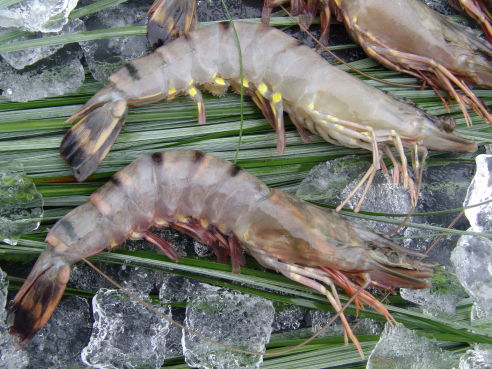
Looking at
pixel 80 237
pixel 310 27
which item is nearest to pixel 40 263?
pixel 80 237

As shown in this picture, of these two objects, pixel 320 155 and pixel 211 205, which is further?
pixel 320 155

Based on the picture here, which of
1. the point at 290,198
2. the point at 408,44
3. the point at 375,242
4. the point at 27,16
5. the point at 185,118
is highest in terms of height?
the point at 27,16

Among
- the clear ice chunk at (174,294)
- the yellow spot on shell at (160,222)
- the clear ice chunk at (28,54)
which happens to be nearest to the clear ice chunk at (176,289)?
the clear ice chunk at (174,294)

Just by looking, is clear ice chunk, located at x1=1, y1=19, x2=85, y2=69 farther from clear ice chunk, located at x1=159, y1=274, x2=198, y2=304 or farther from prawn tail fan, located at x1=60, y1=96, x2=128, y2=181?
clear ice chunk, located at x1=159, y1=274, x2=198, y2=304

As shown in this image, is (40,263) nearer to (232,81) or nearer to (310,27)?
(232,81)

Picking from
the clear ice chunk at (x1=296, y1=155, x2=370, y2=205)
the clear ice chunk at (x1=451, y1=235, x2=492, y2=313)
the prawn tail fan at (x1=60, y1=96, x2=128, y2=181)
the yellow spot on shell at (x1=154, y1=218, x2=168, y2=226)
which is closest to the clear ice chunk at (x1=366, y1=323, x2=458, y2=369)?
the clear ice chunk at (x1=451, y1=235, x2=492, y2=313)

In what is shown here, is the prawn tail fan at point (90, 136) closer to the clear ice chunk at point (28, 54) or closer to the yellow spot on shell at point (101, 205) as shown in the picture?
the yellow spot on shell at point (101, 205)
